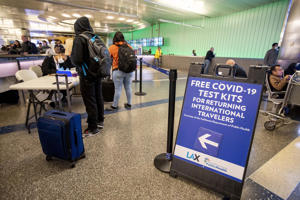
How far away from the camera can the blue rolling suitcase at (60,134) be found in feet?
5.04

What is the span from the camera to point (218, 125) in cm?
127

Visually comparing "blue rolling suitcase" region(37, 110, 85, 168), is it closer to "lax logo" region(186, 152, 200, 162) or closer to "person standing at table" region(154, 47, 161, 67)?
"lax logo" region(186, 152, 200, 162)

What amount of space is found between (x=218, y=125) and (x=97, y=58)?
1.59 metres

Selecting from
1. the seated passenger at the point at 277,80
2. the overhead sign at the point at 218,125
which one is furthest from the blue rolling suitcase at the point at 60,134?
the seated passenger at the point at 277,80

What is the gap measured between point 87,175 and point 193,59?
31.7 ft

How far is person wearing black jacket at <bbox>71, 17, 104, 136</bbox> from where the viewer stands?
1.91 meters

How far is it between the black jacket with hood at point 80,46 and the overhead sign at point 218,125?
1.35m

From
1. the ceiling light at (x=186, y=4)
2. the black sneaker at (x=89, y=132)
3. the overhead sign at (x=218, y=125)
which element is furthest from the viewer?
the ceiling light at (x=186, y=4)

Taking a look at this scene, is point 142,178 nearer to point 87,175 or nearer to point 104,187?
point 104,187

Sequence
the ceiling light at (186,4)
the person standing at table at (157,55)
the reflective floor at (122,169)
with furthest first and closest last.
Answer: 1. the person standing at table at (157,55)
2. the ceiling light at (186,4)
3. the reflective floor at (122,169)

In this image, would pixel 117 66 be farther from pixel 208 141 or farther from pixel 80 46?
pixel 208 141

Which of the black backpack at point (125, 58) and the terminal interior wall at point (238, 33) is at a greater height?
the terminal interior wall at point (238, 33)

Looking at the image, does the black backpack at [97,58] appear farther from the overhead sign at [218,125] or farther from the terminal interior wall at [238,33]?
the terminal interior wall at [238,33]

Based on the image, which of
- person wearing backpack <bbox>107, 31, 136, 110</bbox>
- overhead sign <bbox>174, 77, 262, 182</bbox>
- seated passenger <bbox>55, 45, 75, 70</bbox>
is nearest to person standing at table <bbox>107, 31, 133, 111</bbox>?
person wearing backpack <bbox>107, 31, 136, 110</bbox>
